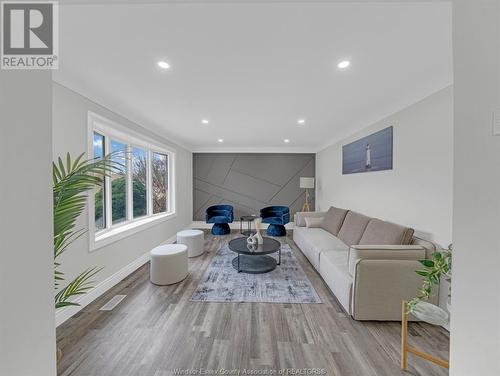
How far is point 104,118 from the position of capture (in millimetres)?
2564

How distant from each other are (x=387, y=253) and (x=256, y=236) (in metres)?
1.82

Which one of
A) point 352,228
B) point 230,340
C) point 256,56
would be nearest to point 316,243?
point 352,228

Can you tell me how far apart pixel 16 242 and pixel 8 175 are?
0.21 m

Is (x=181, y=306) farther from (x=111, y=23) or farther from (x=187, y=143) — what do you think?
(x=187, y=143)

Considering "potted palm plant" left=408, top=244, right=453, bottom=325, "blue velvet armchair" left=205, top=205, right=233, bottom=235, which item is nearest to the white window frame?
"blue velvet armchair" left=205, top=205, right=233, bottom=235

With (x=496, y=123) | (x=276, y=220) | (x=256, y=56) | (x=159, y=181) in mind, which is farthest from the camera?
(x=276, y=220)

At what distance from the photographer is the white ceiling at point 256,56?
1252mm

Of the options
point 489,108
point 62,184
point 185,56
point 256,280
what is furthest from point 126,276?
point 489,108

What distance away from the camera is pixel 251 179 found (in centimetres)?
602

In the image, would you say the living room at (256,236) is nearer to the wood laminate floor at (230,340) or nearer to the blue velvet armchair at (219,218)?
the wood laminate floor at (230,340)

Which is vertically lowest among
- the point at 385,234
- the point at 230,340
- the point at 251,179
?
the point at 230,340

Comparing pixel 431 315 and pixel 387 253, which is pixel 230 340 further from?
pixel 387 253

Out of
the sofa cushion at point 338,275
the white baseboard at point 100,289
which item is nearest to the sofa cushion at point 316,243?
the sofa cushion at point 338,275

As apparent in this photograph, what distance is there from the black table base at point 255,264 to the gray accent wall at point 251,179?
252cm
